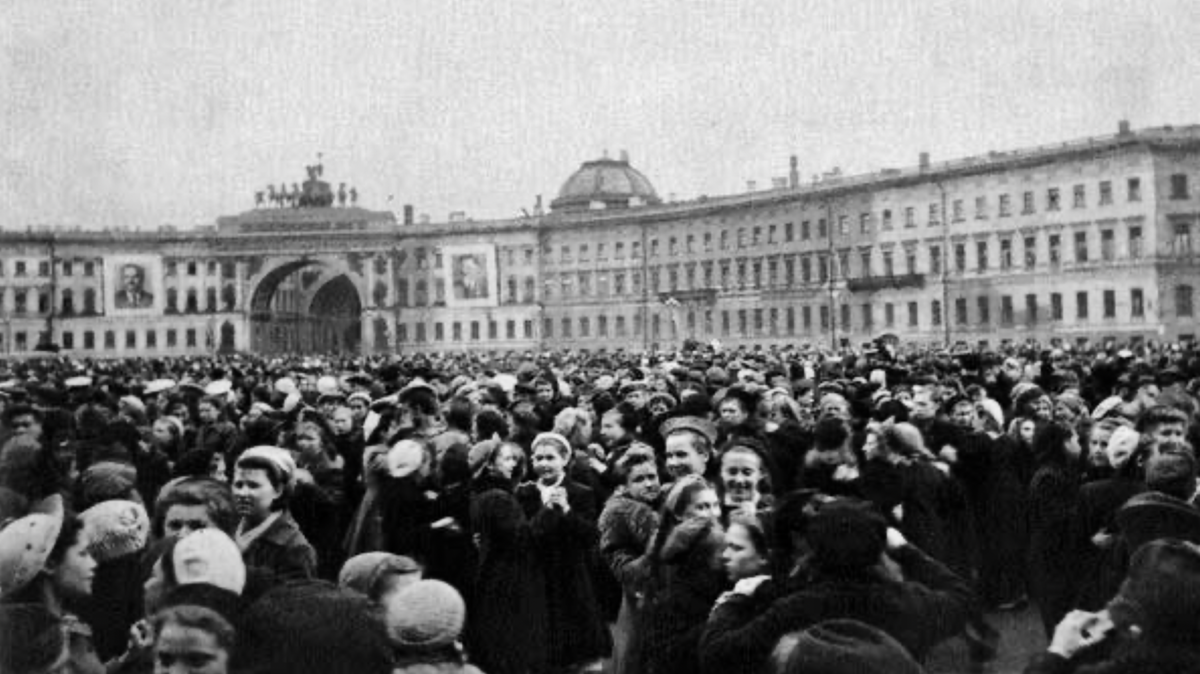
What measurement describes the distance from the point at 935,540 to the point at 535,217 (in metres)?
87.3

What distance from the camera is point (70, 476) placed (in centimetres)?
866

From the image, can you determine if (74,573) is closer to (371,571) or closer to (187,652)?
(371,571)

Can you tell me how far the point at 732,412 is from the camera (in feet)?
37.5

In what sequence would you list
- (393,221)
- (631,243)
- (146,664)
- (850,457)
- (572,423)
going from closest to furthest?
(146,664), (850,457), (572,423), (631,243), (393,221)

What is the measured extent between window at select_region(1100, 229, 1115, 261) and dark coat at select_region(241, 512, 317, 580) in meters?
55.7

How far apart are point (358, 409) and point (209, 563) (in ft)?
31.9

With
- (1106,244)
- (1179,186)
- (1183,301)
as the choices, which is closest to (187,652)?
(1183,301)

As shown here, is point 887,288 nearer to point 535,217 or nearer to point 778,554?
point 535,217

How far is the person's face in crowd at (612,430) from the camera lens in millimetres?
11359

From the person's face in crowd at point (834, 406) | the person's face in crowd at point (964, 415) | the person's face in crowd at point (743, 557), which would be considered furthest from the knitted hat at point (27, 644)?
the person's face in crowd at point (964, 415)

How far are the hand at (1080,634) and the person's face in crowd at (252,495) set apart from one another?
4.18 metres

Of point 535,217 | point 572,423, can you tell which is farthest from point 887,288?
point 572,423

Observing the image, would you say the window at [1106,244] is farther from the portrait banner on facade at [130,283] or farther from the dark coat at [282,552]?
the portrait banner on facade at [130,283]

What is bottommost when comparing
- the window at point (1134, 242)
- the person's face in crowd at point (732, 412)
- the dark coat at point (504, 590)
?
the dark coat at point (504, 590)
